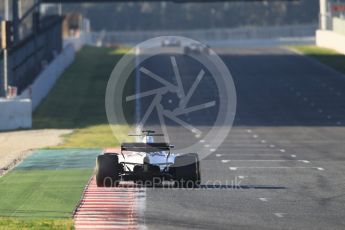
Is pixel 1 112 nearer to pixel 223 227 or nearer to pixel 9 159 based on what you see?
pixel 9 159

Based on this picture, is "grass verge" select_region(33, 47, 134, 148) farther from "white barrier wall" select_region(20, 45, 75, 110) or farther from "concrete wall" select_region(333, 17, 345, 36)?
"concrete wall" select_region(333, 17, 345, 36)

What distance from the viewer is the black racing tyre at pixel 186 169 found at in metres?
26.7

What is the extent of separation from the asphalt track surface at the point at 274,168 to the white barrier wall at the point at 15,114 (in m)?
8.46

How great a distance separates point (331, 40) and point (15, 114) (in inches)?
1781

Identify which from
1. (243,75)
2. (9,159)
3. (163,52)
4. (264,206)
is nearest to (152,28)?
(163,52)

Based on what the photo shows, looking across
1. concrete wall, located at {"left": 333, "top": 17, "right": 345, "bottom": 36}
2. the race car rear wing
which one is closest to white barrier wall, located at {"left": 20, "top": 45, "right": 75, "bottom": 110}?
concrete wall, located at {"left": 333, "top": 17, "right": 345, "bottom": 36}

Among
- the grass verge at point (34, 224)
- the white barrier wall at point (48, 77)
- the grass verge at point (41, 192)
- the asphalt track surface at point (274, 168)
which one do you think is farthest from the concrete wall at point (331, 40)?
the grass verge at point (34, 224)

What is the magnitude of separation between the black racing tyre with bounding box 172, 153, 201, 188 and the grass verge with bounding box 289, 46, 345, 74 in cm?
4635

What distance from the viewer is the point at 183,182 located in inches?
1087

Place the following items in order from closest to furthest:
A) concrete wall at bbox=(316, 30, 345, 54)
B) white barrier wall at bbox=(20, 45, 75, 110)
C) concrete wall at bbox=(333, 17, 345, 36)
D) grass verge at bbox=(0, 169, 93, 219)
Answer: grass verge at bbox=(0, 169, 93, 219) < white barrier wall at bbox=(20, 45, 75, 110) < concrete wall at bbox=(316, 30, 345, 54) < concrete wall at bbox=(333, 17, 345, 36)

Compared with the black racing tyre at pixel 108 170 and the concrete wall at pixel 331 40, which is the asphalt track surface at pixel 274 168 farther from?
the concrete wall at pixel 331 40

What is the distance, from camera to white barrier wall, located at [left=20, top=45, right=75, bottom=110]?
55.4m

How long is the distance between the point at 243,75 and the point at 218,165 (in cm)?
3862

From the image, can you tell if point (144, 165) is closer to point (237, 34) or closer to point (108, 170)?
point (108, 170)
